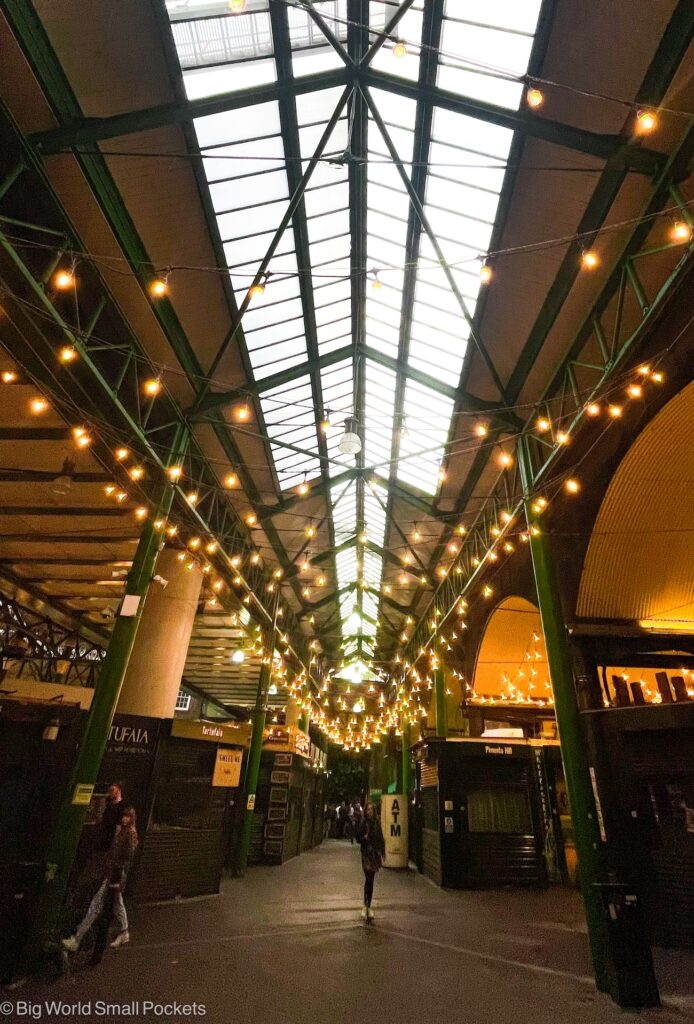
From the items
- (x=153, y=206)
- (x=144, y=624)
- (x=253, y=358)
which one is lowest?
(x=144, y=624)

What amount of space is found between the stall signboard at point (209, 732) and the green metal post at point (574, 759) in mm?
5958

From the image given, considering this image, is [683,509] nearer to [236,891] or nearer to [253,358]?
[253,358]

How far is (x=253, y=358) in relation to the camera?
9422 millimetres

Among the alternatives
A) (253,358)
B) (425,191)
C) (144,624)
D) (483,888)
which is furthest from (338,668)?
(425,191)

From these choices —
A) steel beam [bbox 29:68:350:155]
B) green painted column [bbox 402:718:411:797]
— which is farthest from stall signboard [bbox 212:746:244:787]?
green painted column [bbox 402:718:411:797]

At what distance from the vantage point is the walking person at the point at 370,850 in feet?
24.3

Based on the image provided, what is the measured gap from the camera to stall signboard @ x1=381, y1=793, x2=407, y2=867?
14.9 m

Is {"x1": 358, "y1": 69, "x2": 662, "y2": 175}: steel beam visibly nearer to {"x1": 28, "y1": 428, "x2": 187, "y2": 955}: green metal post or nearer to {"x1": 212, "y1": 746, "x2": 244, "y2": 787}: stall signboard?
{"x1": 28, "y1": 428, "x2": 187, "y2": 955}: green metal post

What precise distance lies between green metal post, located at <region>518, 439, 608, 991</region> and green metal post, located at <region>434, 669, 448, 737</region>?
8508mm

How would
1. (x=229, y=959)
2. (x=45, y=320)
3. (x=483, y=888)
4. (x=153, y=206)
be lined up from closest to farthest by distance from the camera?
1. (x=229, y=959)
2. (x=45, y=320)
3. (x=153, y=206)
4. (x=483, y=888)

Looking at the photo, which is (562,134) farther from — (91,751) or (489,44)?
(91,751)

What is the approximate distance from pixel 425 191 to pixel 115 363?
5380 mm

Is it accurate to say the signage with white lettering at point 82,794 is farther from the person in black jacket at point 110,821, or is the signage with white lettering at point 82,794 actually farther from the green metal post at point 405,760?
the green metal post at point 405,760

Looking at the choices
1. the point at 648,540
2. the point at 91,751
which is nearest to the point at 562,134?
the point at 648,540
